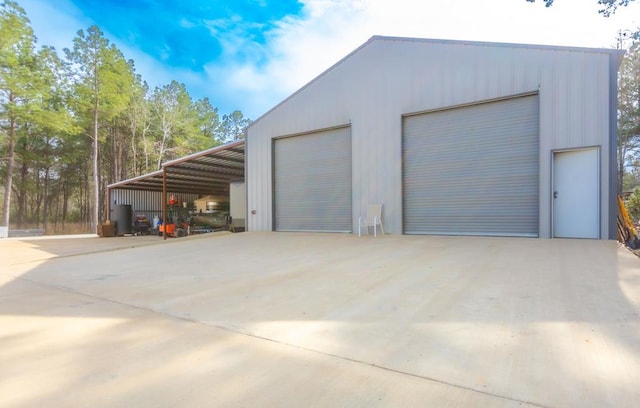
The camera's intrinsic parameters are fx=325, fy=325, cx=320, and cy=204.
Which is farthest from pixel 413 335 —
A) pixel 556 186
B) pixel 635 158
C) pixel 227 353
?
pixel 635 158

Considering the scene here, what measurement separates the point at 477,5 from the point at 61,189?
32.2 meters

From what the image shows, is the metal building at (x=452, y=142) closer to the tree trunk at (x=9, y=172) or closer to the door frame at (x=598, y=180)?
the door frame at (x=598, y=180)

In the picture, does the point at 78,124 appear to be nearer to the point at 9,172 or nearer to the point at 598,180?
the point at 9,172

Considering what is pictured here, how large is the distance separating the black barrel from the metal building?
34.3ft

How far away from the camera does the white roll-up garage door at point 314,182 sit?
9.66 metres

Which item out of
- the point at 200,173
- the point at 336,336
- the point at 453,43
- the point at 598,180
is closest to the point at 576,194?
the point at 598,180

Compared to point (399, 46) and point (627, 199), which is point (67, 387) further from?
point (627, 199)

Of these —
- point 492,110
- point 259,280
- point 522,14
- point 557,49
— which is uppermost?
point 522,14

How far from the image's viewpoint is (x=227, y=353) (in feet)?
6.87

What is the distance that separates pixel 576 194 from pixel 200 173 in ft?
47.3

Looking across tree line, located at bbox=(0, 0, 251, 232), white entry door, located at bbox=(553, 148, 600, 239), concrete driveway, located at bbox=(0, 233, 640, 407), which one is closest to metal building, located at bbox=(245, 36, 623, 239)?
white entry door, located at bbox=(553, 148, 600, 239)

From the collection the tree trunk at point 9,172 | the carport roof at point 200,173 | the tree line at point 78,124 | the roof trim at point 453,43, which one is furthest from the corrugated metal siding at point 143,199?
the roof trim at point 453,43

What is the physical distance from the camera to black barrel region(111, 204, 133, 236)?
56.0 feet

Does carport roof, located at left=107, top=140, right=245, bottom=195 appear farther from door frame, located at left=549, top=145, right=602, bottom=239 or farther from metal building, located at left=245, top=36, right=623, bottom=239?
door frame, located at left=549, top=145, right=602, bottom=239
